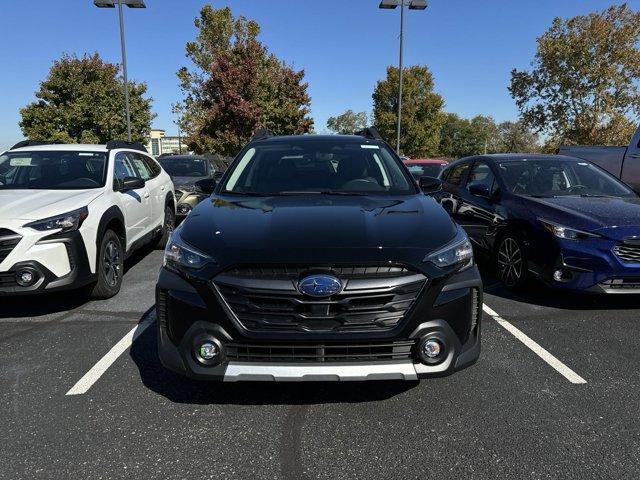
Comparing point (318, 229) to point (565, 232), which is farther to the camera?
point (565, 232)

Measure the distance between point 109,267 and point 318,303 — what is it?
3.45 m

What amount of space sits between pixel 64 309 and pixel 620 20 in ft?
101

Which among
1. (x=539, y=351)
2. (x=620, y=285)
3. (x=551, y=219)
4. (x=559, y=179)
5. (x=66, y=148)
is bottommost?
(x=539, y=351)

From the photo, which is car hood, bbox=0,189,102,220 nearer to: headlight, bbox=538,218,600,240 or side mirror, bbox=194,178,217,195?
side mirror, bbox=194,178,217,195

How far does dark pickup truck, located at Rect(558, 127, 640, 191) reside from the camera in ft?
29.6

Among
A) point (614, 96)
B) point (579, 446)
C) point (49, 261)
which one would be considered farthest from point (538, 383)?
point (614, 96)

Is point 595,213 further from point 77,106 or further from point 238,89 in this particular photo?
point 77,106

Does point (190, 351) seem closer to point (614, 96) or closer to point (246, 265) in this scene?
point (246, 265)

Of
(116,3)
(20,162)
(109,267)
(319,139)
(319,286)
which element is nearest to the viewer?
(319,286)

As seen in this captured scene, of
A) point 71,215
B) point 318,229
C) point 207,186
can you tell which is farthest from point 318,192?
point 71,215

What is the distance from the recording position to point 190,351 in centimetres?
269

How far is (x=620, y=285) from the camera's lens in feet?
15.0

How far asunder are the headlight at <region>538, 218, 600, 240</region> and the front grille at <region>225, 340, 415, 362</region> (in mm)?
2860

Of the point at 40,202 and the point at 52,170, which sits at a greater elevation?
the point at 52,170
